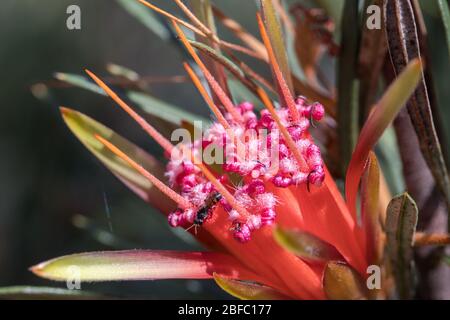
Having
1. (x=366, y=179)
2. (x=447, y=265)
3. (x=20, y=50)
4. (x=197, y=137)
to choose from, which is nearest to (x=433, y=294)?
(x=447, y=265)

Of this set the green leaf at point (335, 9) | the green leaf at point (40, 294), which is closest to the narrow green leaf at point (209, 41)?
the green leaf at point (335, 9)

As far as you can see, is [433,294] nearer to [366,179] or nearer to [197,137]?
[366,179]

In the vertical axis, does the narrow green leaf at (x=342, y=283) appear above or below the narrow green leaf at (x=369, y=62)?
below

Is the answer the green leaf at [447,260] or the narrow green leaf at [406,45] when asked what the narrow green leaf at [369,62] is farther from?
the green leaf at [447,260]

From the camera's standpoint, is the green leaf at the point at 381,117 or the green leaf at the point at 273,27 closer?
the green leaf at the point at 381,117

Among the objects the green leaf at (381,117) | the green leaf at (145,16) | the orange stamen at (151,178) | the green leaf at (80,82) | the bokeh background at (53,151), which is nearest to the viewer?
the green leaf at (381,117)

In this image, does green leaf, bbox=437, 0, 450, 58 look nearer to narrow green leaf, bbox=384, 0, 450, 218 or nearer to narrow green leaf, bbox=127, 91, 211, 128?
narrow green leaf, bbox=384, 0, 450, 218

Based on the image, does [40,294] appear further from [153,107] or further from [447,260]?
[447,260]
